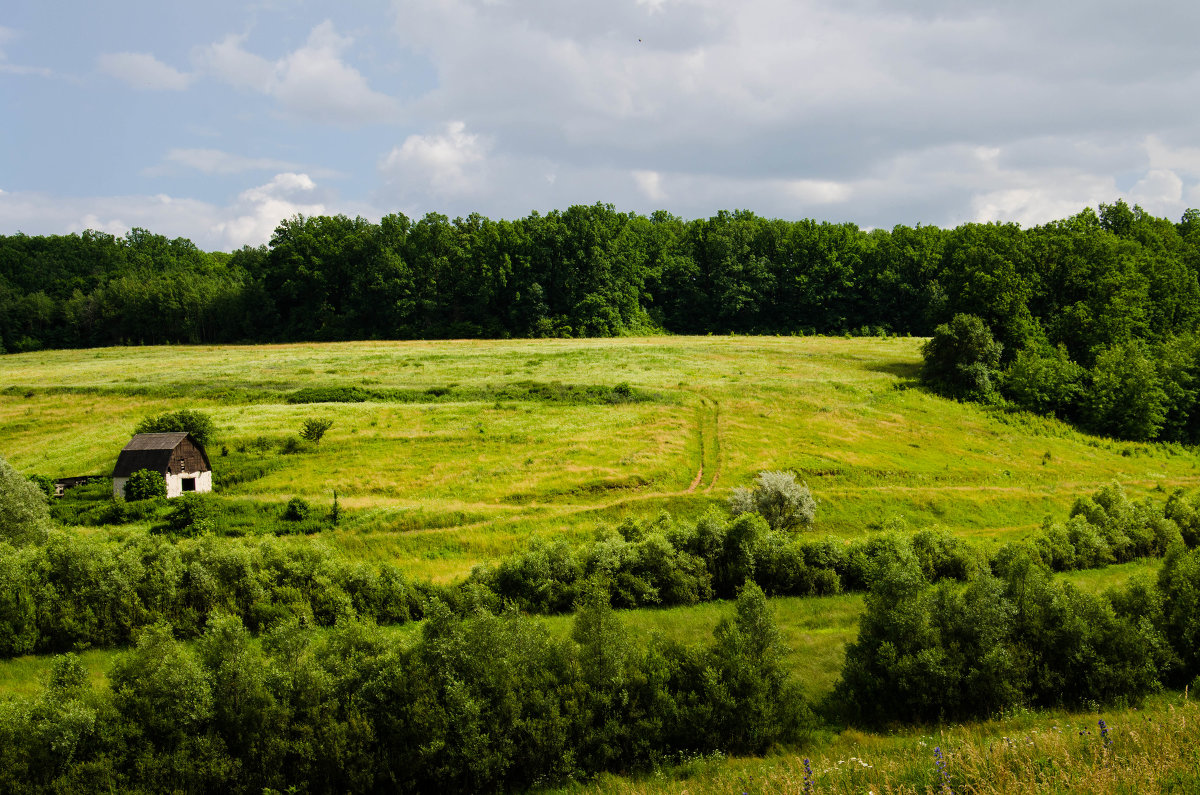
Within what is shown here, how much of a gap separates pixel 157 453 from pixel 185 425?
6096 millimetres

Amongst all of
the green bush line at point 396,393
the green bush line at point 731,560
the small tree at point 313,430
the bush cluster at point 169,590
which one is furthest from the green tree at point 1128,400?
the small tree at point 313,430

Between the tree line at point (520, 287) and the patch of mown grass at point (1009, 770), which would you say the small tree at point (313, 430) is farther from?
the tree line at point (520, 287)

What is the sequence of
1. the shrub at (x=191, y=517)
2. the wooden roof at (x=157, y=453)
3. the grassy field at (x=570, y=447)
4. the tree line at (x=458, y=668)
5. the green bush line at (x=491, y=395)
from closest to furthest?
the tree line at (x=458, y=668) → the shrub at (x=191, y=517) → the grassy field at (x=570, y=447) → the wooden roof at (x=157, y=453) → the green bush line at (x=491, y=395)

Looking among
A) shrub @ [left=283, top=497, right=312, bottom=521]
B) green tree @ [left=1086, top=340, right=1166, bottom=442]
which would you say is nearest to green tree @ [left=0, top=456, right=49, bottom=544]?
shrub @ [left=283, top=497, right=312, bottom=521]

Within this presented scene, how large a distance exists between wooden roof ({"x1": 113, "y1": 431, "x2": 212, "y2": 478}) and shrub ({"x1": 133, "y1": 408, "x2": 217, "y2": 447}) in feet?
8.80

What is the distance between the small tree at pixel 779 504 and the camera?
45250mm

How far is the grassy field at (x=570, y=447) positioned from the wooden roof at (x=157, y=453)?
2.08 metres

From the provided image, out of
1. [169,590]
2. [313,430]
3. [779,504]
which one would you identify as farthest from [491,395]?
[169,590]

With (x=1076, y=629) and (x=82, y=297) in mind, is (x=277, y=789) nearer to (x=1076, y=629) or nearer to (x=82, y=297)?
(x=1076, y=629)

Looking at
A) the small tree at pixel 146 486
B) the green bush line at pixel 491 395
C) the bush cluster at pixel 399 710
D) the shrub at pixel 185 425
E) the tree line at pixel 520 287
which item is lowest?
the bush cluster at pixel 399 710

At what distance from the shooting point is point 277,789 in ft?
72.7

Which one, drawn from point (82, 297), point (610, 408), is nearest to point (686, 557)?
point (610, 408)

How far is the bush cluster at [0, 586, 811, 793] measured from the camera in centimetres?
2152

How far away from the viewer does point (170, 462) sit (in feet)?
157
